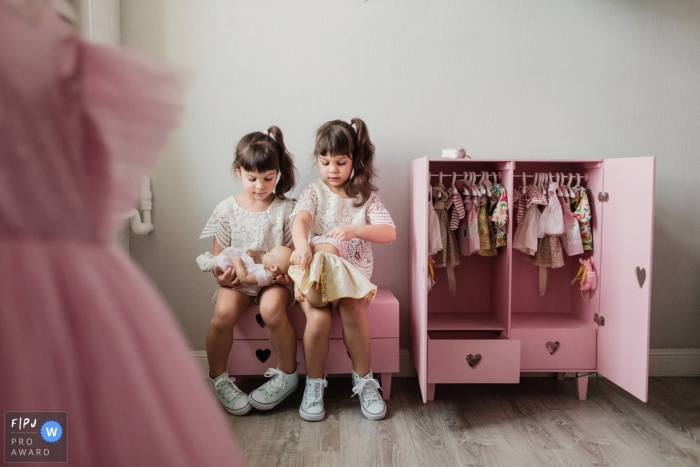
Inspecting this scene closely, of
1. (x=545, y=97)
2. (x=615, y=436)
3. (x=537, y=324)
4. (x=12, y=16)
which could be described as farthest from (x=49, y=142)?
(x=545, y=97)

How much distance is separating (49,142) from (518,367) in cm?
185

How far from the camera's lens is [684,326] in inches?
90.7

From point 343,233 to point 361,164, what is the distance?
1.09 ft

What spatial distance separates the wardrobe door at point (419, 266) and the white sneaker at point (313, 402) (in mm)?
360

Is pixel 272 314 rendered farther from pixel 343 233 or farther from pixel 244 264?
pixel 343 233

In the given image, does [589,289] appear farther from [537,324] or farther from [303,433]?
[303,433]

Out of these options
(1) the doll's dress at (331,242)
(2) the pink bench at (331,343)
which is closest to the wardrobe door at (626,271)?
(2) the pink bench at (331,343)

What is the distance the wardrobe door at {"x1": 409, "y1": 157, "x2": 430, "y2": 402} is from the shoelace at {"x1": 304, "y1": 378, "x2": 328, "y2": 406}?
14.2 inches

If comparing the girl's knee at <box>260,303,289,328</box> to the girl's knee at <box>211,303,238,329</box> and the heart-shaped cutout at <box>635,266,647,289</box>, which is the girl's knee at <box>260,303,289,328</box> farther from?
the heart-shaped cutout at <box>635,266,647,289</box>

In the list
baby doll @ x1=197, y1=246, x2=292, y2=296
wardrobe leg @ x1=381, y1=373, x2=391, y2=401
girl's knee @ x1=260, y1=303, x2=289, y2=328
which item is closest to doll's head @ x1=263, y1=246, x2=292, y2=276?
baby doll @ x1=197, y1=246, x2=292, y2=296

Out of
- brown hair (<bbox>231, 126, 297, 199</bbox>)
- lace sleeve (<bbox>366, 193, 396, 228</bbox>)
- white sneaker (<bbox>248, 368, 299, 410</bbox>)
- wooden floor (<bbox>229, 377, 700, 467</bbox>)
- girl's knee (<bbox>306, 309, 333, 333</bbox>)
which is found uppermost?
brown hair (<bbox>231, 126, 297, 199</bbox>)

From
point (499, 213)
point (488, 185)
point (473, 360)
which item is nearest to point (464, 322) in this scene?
point (473, 360)

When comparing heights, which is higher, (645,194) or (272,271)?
(645,194)

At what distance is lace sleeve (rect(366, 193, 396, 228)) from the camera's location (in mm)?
1979
